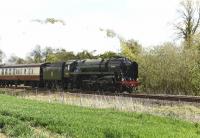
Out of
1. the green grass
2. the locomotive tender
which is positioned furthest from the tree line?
the green grass

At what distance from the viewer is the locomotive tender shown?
31.7 meters

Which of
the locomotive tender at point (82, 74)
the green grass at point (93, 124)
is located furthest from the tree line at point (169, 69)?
the green grass at point (93, 124)

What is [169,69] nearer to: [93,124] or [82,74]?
[82,74]

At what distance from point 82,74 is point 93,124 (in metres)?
19.3

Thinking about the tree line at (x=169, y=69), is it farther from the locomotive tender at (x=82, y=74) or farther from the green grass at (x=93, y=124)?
the green grass at (x=93, y=124)

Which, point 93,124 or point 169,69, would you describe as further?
point 169,69

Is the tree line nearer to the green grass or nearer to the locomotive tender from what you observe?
the locomotive tender

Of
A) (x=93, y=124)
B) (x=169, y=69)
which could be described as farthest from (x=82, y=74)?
(x=93, y=124)

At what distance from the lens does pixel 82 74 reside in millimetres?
34875

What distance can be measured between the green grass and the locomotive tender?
1175 cm

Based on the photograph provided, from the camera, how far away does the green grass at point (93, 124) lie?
14352mm

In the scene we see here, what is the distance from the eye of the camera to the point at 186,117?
62.7 feet

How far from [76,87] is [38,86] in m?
6.64

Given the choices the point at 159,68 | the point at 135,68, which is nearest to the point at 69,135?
the point at 135,68
